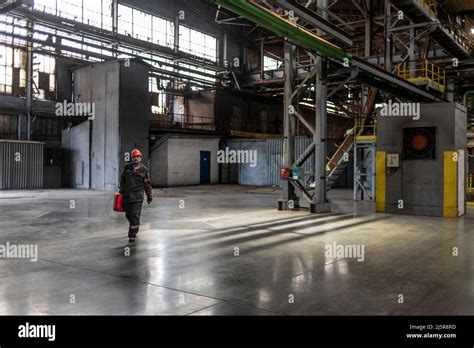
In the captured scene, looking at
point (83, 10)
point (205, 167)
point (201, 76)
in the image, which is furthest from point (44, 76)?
point (205, 167)

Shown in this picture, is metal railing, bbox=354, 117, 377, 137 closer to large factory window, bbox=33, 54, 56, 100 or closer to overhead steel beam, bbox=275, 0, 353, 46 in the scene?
overhead steel beam, bbox=275, 0, 353, 46

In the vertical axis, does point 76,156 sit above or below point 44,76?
below

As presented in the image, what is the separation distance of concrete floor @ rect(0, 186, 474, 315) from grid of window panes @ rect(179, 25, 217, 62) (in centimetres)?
2175

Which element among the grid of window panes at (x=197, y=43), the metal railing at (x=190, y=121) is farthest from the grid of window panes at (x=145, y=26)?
the metal railing at (x=190, y=121)

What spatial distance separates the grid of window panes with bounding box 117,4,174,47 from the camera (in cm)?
2728

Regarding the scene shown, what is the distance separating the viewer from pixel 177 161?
93.4 feet

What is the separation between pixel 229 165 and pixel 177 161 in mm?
5430

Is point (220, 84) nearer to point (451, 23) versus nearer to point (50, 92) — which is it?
point (50, 92)

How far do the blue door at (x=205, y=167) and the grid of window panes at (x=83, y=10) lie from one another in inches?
407

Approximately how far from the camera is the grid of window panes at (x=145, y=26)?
89.5 ft

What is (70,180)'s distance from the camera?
26250 millimetres

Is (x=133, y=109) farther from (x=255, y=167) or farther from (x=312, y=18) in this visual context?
(x=312, y=18)

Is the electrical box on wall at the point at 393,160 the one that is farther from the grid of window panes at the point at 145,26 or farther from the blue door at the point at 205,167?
the grid of window panes at the point at 145,26
